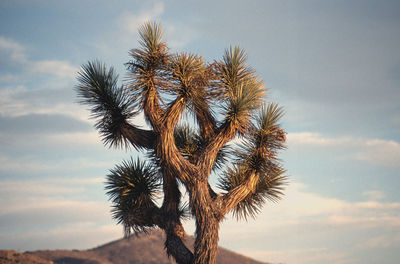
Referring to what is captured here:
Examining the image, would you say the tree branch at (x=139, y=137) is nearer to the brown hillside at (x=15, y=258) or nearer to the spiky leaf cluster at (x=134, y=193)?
the spiky leaf cluster at (x=134, y=193)

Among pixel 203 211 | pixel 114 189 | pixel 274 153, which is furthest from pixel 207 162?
pixel 114 189

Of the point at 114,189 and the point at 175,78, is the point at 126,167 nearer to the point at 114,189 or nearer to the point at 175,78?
the point at 114,189

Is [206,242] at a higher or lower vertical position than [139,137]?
lower

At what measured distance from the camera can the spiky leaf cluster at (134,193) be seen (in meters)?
10.1

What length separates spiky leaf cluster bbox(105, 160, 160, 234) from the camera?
10.1 m

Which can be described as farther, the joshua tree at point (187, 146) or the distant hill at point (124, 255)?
the distant hill at point (124, 255)

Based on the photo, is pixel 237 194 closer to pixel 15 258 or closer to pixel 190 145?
pixel 190 145

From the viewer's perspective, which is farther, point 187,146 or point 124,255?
point 124,255

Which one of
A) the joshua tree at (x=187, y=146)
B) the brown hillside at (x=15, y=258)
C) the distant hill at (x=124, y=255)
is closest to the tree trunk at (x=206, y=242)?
the joshua tree at (x=187, y=146)

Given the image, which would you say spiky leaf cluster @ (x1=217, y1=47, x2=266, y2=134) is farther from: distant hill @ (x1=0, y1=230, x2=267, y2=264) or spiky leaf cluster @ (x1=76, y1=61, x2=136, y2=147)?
distant hill @ (x1=0, y1=230, x2=267, y2=264)

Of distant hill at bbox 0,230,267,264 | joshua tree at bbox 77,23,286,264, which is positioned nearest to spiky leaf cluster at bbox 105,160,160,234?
joshua tree at bbox 77,23,286,264

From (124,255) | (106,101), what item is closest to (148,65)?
(106,101)

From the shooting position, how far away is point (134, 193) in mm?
10398

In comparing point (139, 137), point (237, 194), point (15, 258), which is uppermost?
point (139, 137)
